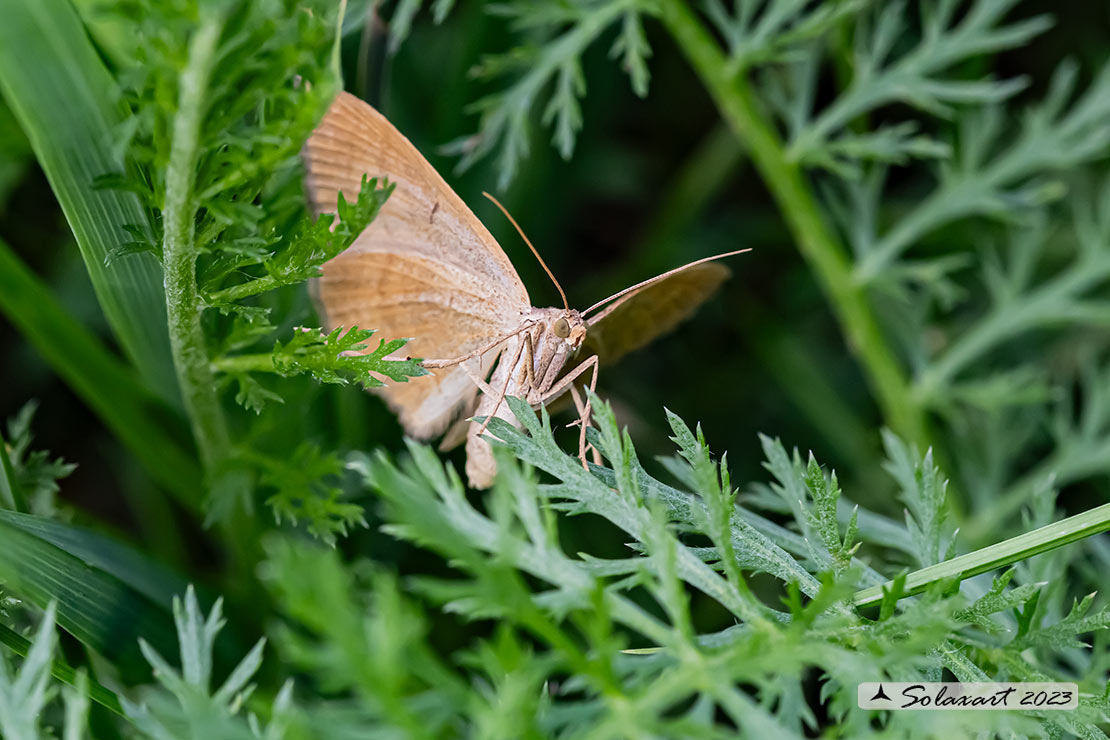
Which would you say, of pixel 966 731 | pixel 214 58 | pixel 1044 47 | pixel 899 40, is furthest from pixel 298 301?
pixel 1044 47

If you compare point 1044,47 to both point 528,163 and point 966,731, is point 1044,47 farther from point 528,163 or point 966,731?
point 966,731

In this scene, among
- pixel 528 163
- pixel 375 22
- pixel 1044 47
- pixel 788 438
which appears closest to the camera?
pixel 375 22

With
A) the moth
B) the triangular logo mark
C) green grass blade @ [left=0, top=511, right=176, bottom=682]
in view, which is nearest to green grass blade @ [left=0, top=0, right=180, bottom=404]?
the moth

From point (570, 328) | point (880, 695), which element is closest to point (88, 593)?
point (570, 328)

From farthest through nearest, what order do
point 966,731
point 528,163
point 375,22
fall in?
point 528,163 → point 375,22 → point 966,731

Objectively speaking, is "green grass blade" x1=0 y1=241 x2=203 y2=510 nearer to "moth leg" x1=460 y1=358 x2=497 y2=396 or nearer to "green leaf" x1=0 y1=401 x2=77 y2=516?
"green leaf" x1=0 y1=401 x2=77 y2=516

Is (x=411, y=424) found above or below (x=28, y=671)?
below

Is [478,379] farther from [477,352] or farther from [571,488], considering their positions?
[571,488]
